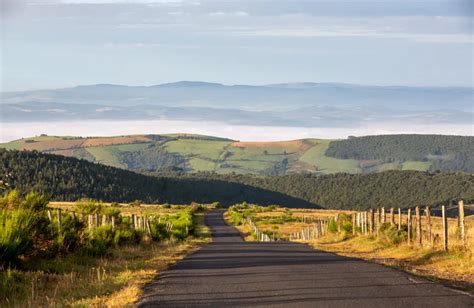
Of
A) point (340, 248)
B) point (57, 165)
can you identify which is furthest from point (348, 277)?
point (57, 165)

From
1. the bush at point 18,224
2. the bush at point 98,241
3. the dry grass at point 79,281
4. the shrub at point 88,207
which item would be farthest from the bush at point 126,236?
the bush at point 18,224

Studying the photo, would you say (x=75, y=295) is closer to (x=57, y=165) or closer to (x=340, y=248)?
(x=340, y=248)

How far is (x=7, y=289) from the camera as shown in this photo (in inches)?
633

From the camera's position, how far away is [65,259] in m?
21.6

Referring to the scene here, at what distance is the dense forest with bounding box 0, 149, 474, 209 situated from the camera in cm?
12781

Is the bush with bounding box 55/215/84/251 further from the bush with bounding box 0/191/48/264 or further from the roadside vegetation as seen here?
the bush with bounding box 0/191/48/264

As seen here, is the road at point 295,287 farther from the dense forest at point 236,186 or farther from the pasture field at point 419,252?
the dense forest at point 236,186

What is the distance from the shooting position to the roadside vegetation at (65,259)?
50.5 feet

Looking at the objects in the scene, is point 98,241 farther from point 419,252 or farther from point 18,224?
point 419,252

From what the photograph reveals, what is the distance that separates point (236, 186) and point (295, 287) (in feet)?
514

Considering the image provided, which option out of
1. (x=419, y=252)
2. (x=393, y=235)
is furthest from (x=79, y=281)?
(x=393, y=235)

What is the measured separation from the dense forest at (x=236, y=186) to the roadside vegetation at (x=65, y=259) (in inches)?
3511

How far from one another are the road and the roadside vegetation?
79 centimetres

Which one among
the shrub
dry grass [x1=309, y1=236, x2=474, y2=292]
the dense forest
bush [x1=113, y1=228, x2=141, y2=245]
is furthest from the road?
the dense forest
